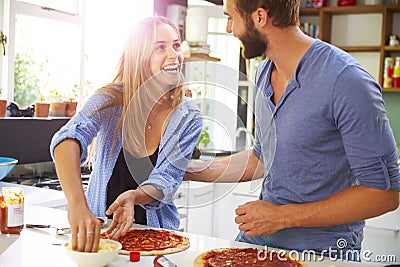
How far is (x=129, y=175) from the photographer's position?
1.82 metres

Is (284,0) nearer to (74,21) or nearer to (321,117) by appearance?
(321,117)

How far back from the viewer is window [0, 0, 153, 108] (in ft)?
10.2

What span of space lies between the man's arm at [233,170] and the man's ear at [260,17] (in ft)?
1.54

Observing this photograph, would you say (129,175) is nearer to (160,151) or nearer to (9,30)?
(160,151)

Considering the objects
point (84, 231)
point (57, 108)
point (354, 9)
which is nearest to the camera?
point (84, 231)

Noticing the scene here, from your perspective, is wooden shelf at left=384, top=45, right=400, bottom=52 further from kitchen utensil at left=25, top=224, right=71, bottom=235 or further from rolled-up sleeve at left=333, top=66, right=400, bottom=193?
kitchen utensil at left=25, top=224, right=71, bottom=235

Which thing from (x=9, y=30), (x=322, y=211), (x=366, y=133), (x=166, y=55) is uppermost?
(x=9, y=30)

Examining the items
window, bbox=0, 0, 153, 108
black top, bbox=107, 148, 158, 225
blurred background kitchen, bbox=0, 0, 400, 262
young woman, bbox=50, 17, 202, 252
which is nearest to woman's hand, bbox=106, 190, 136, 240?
young woman, bbox=50, 17, 202, 252

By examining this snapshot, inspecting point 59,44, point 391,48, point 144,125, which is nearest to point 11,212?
point 144,125

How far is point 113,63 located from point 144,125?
199cm

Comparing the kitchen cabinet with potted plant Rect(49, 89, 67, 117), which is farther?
the kitchen cabinet

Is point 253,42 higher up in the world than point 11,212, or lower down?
higher up

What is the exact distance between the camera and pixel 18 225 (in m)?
1.50

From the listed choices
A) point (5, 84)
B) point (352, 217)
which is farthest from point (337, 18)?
point (352, 217)
